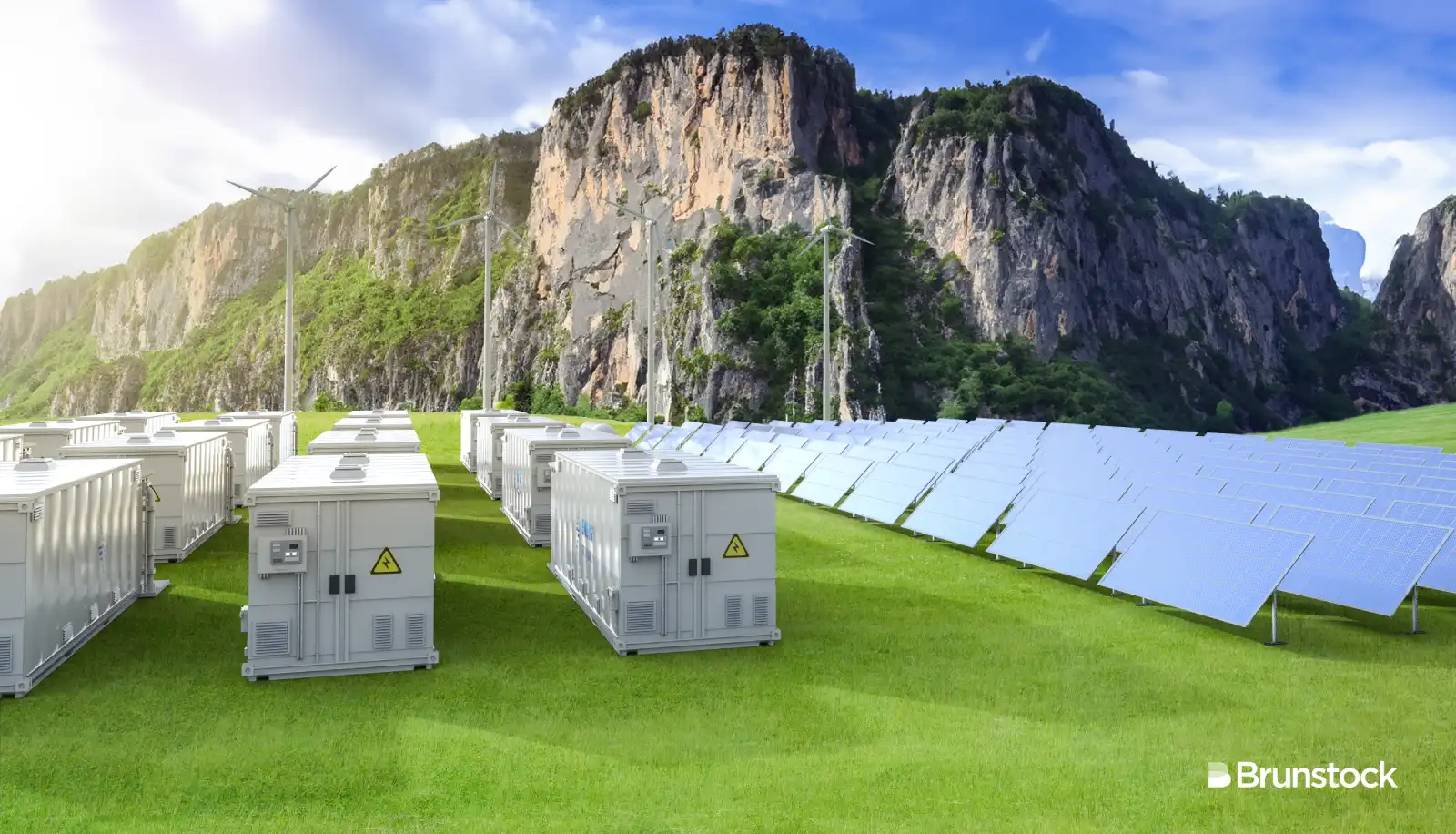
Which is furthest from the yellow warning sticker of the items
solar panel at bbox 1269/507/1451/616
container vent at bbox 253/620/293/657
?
solar panel at bbox 1269/507/1451/616

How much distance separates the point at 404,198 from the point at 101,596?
614ft

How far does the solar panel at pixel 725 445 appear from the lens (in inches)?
1284

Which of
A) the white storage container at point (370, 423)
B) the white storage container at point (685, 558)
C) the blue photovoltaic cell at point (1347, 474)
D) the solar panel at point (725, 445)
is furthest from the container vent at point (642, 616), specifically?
the white storage container at point (370, 423)

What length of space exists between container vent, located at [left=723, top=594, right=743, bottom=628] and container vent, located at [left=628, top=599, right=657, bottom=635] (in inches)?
37.5

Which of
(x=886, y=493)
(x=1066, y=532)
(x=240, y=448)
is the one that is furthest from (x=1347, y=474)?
(x=240, y=448)

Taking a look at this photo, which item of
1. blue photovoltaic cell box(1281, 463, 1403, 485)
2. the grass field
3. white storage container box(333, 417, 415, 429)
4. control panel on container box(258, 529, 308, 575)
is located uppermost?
white storage container box(333, 417, 415, 429)

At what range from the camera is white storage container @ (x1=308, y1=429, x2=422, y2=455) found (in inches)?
801

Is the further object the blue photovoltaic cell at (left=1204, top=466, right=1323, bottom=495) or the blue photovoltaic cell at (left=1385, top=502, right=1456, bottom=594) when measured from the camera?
the blue photovoltaic cell at (left=1204, top=466, right=1323, bottom=495)

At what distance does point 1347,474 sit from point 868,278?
90.7 meters

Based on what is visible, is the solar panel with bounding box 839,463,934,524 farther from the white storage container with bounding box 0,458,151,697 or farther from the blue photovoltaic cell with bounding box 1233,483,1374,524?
the white storage container with bounding box 0,458,151,697

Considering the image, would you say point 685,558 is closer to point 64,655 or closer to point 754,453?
point 64,655

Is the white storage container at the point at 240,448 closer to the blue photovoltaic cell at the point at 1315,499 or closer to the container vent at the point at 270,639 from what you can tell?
the container vent at the point at 270,639

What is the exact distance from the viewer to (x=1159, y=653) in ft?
38.7

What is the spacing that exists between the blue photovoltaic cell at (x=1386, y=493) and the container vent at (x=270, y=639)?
16.1 metres
